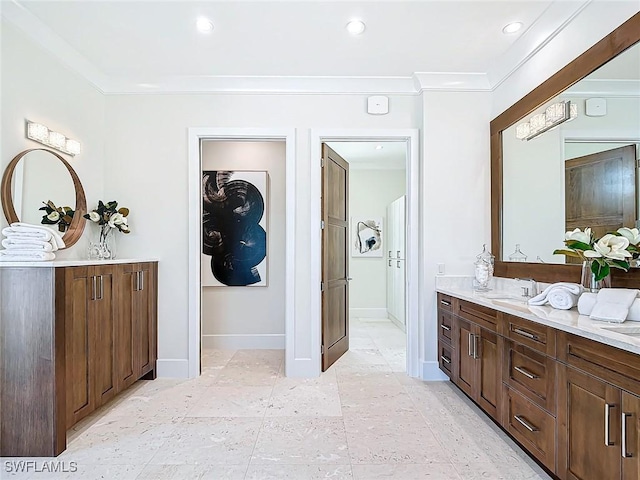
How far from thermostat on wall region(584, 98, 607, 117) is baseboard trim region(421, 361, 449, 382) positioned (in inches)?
88.1

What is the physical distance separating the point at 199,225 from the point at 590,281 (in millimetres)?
2946

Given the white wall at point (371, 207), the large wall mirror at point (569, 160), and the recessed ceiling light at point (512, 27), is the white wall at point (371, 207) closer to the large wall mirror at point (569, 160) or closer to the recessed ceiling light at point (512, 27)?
the large wall mirror at point (569, 160)

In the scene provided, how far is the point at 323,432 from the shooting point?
2482 millimetres

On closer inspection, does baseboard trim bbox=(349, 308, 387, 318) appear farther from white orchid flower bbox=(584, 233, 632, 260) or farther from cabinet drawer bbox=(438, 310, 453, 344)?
white orchid flower bbox=(584, 233, 632, 260)

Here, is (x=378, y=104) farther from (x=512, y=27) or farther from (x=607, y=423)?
(x=607, y=423)

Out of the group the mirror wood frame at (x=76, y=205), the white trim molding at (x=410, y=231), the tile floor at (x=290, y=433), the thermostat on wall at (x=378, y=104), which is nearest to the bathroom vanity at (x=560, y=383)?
the tile floor at (x=290, y=433)

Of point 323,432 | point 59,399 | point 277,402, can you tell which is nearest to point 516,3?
point 323,432

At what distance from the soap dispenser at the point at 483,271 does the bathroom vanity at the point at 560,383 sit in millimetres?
374

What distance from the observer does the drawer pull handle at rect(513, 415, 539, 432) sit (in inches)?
80.0

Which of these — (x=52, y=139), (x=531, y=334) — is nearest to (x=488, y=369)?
(x=531, y=334)

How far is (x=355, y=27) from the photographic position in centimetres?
273

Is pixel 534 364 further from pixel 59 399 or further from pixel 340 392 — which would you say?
pixel 59 399

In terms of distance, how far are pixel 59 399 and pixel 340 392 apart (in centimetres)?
190

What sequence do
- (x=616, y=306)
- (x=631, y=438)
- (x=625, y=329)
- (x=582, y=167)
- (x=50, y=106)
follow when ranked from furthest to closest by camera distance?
(x=50, y=106) < (x=582, y=167) < (x=616, y=306) < (x=625, y=329) < (x=631, y=438)
